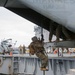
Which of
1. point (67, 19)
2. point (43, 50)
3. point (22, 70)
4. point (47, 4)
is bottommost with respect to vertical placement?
point (22, 70)

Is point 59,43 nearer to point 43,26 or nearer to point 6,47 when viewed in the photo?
point 43,26

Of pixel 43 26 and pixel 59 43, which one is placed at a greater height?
pixel 43 26

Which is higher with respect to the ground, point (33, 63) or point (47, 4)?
point (47, 4)

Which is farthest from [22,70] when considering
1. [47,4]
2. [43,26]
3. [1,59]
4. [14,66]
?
[47,4]

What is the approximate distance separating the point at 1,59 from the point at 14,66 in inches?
58.3

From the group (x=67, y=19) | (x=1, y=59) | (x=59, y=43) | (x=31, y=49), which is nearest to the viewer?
(x=67, y=19)

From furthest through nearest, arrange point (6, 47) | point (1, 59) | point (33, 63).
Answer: point (6, 47)
point (1, 59)
point (33, 63)

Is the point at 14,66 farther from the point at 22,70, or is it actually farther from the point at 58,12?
the point at 58,12

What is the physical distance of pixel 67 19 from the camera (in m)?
4.91

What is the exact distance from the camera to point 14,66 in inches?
862

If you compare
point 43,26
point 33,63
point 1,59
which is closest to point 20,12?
point 43,26

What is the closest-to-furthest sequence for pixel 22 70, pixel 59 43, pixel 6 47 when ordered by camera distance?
pixel 59 43
pixel 22 70
pixel 6 47

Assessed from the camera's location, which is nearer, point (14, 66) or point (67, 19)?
point (67, 19)

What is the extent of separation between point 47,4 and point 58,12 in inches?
11.5
